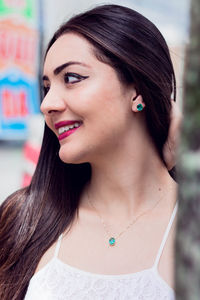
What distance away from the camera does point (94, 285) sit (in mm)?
1886

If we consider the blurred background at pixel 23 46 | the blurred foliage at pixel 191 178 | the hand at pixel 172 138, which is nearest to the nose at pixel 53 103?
the hand at pixel 172 138

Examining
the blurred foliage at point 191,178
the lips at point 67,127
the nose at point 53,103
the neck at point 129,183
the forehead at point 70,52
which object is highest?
the blurred foliage at point 191,178

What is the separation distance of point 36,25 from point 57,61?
21.6ft

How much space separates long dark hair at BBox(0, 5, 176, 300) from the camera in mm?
2004

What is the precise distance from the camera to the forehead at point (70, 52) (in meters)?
1.97

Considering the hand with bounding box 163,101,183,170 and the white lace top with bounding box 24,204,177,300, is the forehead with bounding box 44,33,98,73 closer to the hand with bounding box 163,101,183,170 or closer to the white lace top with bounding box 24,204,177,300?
the hand with bounding box 163,101,183,170

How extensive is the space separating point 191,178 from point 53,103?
1304 mm

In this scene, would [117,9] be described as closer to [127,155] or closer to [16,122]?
[127,155]

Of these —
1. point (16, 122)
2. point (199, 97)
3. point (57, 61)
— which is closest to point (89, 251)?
point (57, 61)

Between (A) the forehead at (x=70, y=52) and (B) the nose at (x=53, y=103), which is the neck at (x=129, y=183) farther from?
(A) the forehead at (x=70, y=52)

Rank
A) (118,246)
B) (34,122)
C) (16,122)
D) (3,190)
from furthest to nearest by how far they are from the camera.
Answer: (16,122) < (3,190) < (34,122) < (118,246)

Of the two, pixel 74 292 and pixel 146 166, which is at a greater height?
pixel 146 166

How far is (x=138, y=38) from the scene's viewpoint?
6.75 ft

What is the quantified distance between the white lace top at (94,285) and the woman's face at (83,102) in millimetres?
409
